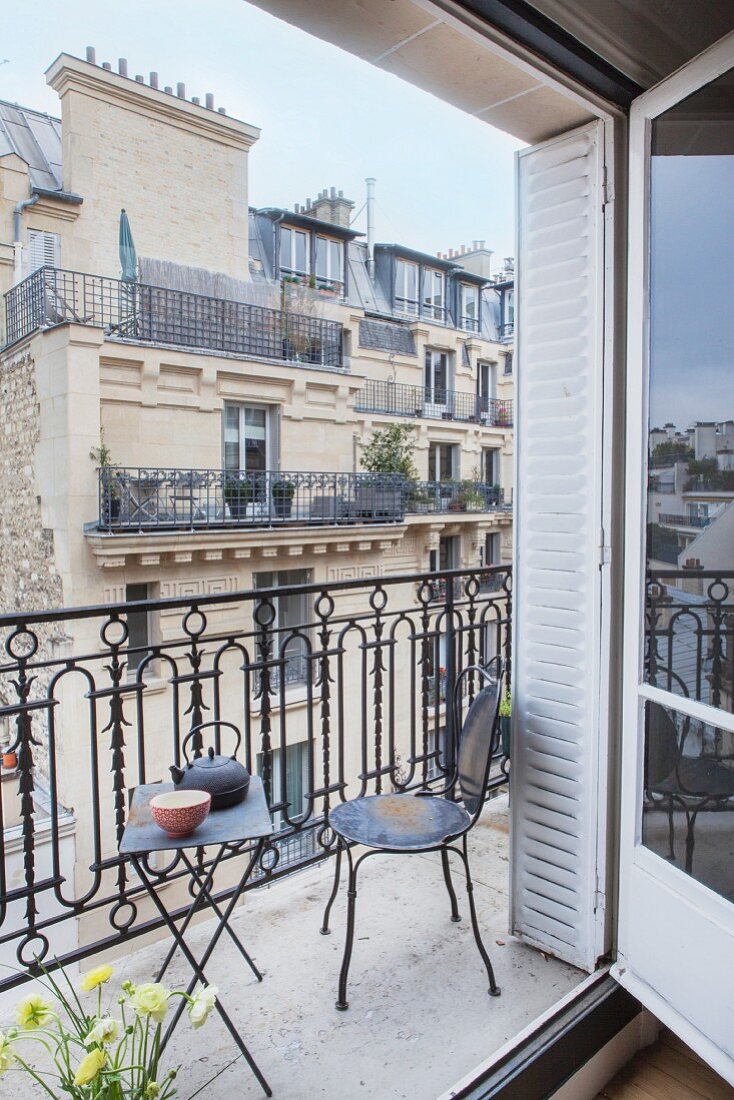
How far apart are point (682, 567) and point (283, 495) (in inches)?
344

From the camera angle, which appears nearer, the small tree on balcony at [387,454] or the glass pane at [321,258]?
the small tree on balcony at [387,454]

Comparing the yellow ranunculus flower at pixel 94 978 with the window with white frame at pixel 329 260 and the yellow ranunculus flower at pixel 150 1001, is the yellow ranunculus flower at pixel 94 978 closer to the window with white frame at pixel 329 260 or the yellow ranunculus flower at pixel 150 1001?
the yellow ranunculus flower at pixel 150 1001

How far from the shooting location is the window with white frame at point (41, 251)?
8953 mm

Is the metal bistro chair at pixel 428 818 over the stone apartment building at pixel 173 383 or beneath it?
beneath

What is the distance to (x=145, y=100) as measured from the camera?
951cm

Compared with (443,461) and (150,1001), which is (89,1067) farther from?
(443,461)

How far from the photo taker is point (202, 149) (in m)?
10.3

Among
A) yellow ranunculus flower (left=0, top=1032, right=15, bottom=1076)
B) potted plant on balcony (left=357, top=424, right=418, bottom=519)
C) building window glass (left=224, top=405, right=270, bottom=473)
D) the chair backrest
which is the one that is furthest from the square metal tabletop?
potted plant on balcony (left=357, top=424, right=418, bottom=519)

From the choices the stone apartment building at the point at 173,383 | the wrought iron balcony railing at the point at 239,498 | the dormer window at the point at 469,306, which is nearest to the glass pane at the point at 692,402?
the stone apartment building at the point at 173,383

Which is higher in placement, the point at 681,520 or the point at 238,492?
the point at 238,492

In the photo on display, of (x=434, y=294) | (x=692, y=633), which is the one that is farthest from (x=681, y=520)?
(x=434, y=294)

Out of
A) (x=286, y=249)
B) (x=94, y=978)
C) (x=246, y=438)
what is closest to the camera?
(x=94, y=978)

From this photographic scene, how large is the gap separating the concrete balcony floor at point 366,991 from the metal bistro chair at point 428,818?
2.5 inches

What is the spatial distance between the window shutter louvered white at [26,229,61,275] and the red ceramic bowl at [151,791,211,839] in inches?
368
